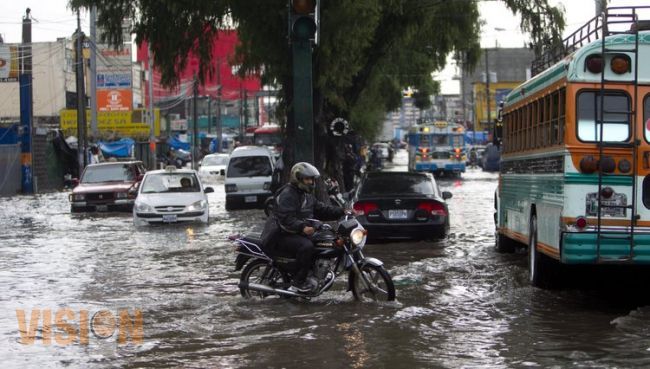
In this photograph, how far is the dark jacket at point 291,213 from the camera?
38.0ft

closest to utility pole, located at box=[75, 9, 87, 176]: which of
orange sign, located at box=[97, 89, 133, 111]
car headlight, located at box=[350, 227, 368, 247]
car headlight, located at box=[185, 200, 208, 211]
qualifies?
car headlight, located at box=[185, 200, 208, 211]

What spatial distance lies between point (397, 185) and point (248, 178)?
43.6ft

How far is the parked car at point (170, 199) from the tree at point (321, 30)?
3.24 metres

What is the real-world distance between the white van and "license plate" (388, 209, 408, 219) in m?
12.8

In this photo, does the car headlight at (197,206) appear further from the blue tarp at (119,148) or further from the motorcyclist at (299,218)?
the blue tarp at (119,148)

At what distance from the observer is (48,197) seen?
42.8m

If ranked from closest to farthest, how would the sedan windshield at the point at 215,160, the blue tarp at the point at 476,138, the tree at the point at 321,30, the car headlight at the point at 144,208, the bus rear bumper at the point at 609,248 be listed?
the bus rear bumper at the point at 609,248
the tree at the point at 321,30
the car headlight at the point at 144,208
the sedan windshield at the point at 215,160
the blue tarp at the point at 476,138

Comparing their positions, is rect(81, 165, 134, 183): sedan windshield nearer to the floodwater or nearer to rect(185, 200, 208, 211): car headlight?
rect(185, 200, 208, 211): car headlight

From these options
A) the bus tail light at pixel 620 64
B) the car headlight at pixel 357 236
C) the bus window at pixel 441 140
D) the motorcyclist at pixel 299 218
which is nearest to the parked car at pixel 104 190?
the motorcyclist at pixel 299 218

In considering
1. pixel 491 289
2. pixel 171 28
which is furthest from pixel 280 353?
pixel 171 28

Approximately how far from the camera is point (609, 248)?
1081cm

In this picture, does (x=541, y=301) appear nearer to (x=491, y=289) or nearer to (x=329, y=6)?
(x=491, y=289)

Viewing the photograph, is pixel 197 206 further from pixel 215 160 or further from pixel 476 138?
pixel 476 138

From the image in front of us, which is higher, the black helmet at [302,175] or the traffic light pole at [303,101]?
the traffic light pole at [303,101]
